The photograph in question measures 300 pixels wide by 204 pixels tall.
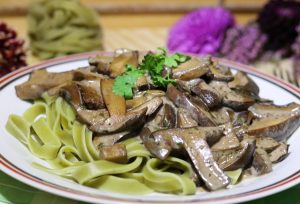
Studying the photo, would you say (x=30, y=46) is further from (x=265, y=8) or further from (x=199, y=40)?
(x=265, y=8)

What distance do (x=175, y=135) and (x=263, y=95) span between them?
4.37 ft

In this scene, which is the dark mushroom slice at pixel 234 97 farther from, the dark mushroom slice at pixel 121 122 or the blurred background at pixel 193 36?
the blurred background at pixel 193 36

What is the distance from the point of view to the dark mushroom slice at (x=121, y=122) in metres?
2.98

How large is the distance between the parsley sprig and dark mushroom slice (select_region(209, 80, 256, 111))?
0.32 m

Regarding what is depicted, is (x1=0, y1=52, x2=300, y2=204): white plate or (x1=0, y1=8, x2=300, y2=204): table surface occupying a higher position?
(x1=0, y1=52, x2=300, y2=204): white plate

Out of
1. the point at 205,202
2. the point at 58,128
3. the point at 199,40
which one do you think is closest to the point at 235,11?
the point at 199,40

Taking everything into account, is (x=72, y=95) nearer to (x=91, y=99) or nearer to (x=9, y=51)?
(x=91, y=99)

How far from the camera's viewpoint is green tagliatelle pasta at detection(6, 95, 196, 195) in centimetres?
268

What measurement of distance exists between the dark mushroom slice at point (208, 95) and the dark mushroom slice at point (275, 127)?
0.27 metres

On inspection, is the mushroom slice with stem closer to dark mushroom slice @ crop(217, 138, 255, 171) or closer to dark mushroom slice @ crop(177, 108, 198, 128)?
dark mushroom slice @ crop(217, 138, 255, 171)

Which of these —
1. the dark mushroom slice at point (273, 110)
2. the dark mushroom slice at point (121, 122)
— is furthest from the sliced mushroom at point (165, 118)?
the dark mushroom slice at point (273, 110)

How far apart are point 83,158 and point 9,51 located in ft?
6.22

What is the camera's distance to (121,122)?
2.98 meters

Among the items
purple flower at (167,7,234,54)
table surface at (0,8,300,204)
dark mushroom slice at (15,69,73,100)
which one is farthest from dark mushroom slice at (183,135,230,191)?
purple flower at (167,7,234,54)
